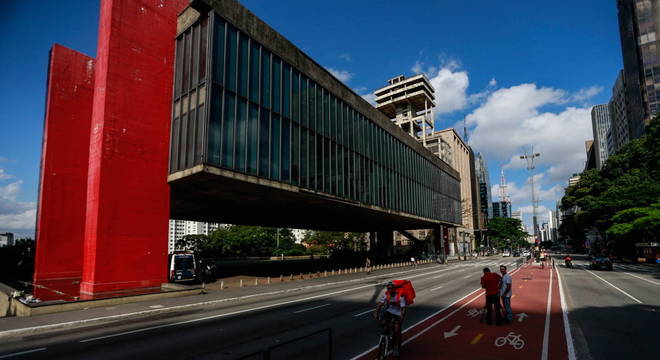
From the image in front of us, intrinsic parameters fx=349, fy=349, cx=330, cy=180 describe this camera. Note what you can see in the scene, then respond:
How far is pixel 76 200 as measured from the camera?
93.0 feet

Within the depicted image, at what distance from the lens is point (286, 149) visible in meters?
28.2

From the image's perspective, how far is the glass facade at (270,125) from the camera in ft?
75.2

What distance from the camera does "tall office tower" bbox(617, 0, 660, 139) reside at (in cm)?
8962

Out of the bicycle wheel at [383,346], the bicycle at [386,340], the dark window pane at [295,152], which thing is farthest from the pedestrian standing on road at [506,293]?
the dark window pane at [295,152]

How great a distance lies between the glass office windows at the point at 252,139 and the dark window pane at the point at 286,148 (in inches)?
116

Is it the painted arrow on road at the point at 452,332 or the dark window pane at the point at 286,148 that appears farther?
the dark window pane at the point at 286,148

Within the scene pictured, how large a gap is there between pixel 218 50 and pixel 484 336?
2219 cm

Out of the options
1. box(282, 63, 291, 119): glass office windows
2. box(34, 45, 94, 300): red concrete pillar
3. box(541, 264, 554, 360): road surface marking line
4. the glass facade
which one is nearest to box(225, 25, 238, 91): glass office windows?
the glass facade

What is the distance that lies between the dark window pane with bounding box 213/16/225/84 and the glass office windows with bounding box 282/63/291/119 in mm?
6172

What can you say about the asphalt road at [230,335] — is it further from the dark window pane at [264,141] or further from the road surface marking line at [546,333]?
the dark window pane at [264,141]

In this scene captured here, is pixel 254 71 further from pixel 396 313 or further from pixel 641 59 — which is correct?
pixel 641 59

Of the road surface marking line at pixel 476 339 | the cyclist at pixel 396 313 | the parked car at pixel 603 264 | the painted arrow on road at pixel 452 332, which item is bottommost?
the parked car at pixel 603 264

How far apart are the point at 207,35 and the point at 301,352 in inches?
826

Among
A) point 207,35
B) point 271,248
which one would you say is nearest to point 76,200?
point 207,35
